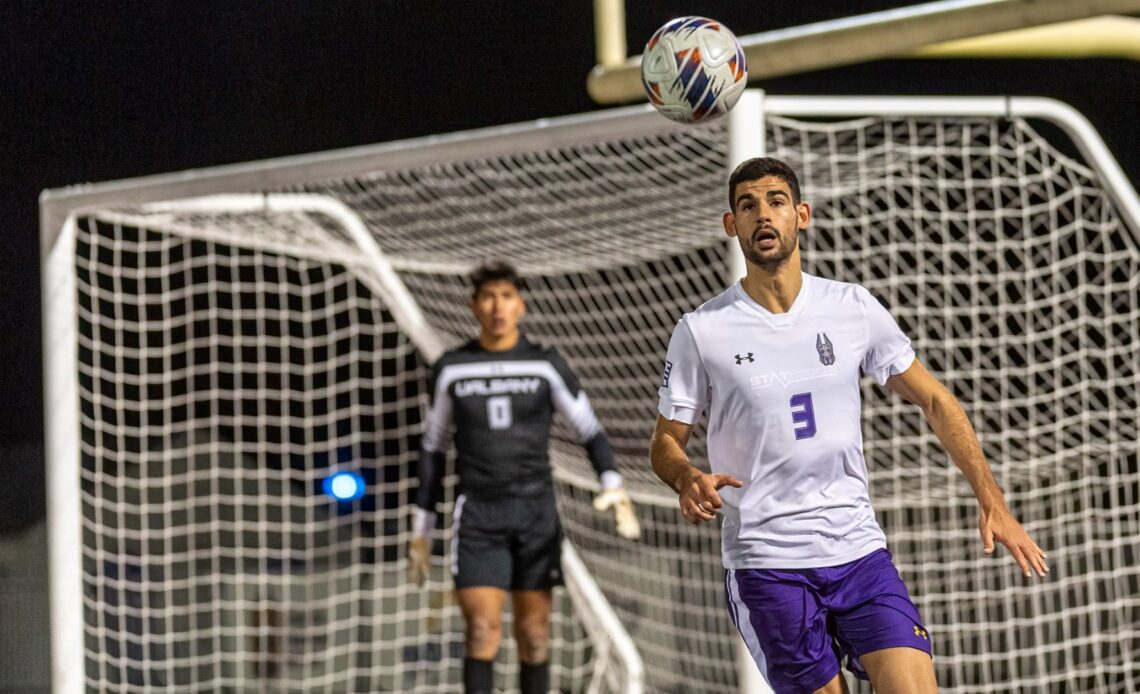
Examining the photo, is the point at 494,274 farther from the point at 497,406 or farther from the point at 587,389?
the point at 587,389

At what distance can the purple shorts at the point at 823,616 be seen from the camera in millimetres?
2602

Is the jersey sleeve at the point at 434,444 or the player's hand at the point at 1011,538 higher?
the jersey sleeve at the point at 434,444

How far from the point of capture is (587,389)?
6082 millimetres

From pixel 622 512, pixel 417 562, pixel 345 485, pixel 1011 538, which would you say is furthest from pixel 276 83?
pixel 1011 538

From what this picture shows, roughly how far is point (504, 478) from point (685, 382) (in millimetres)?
1701

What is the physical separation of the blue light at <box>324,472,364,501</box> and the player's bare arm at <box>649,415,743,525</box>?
3688 mm

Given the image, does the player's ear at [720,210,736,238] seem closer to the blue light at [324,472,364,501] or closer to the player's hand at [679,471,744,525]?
the player's hand at [679,471,744,525]

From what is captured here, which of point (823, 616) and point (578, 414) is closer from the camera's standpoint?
point (823, 616)

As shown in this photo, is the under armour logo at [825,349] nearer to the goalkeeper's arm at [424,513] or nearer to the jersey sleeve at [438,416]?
the jersey sleeve at [438,416]

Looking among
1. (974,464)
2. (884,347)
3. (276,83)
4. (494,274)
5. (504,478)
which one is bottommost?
(504,478)

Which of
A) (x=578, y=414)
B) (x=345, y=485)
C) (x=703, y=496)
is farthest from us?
(x=345, y=485)

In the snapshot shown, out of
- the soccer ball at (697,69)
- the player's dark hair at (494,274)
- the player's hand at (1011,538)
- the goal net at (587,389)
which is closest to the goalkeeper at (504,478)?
the player's dark hair at (494,274)

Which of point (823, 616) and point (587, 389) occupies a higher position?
point (587, 389)

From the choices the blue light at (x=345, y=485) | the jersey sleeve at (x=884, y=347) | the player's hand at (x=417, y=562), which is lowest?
the player's hand at (x=417, y=562)
